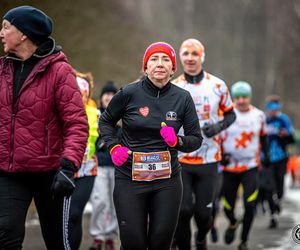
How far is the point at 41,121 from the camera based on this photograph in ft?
15.7

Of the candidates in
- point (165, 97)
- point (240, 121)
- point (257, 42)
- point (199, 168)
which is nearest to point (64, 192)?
point (165, 97)

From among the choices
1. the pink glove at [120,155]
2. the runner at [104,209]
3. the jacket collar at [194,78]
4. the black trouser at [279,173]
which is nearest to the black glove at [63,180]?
the pink glove at [120,155]

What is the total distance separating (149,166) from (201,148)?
2369mm

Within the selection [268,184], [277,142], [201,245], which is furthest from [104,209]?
[277,142]

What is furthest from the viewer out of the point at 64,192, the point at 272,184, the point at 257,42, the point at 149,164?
the point at 257,42

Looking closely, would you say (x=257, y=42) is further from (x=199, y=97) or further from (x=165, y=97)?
(x=165, y=97)

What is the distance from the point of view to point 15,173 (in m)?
4.77

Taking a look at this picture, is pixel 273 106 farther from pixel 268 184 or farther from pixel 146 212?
pixel 146 212

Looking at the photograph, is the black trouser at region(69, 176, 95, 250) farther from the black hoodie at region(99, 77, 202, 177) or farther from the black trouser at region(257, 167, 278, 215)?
the black trouser at region(257, 167, 278, 215)

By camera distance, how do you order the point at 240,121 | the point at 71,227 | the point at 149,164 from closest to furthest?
the point at 149,164 < the point at 71,227 < the point at 240,121

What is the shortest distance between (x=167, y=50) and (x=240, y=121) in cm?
414

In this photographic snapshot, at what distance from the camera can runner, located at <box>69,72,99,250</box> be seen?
704 centimetres

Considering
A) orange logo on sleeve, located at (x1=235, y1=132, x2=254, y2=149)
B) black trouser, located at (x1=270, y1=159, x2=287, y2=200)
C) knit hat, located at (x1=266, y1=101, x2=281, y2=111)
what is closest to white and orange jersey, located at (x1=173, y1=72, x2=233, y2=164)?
orange logo on sleeve, located at (x1=235, y1=132, x2=254, y2=149)

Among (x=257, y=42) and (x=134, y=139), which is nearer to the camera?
(x=134, y=139)
